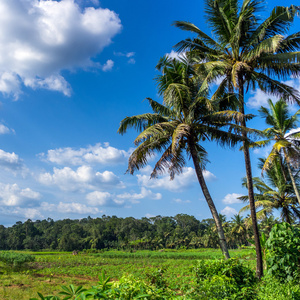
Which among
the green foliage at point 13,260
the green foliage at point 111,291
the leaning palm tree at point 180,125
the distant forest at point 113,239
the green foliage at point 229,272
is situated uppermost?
the leaning palm tree at point 180,125

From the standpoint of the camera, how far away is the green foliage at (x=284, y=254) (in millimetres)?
4383

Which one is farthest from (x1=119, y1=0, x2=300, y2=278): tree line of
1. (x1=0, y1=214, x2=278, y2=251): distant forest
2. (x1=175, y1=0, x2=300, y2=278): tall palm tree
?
(x1=0, y1=214, x2=278, y2=251): distant forest

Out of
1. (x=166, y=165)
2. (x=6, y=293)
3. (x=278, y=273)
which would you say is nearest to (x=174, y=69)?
(x=166, y=165)

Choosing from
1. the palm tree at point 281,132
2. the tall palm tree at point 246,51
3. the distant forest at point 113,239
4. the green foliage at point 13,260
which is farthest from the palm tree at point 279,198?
the distant forest at point 113,239

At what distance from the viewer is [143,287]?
5.93 ft

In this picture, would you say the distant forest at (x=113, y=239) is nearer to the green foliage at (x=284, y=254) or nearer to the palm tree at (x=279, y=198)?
the palm tree at (x=279, y=198)

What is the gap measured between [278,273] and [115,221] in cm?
6532

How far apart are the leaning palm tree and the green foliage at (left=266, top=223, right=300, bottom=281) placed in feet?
11.9

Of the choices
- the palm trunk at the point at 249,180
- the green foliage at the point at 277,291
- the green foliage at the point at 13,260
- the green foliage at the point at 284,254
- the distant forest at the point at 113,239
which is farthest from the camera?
the distant forest at the point at 113,239

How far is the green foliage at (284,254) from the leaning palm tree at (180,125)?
3640 millimetres

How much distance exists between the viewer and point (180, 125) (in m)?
8.55

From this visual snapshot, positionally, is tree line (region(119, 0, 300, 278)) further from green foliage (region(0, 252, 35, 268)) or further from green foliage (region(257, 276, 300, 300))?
green foliage (region(0, 252, 35, 268))

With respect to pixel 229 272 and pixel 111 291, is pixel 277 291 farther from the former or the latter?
pixel 111 291

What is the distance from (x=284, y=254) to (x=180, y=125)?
5.12 metres
